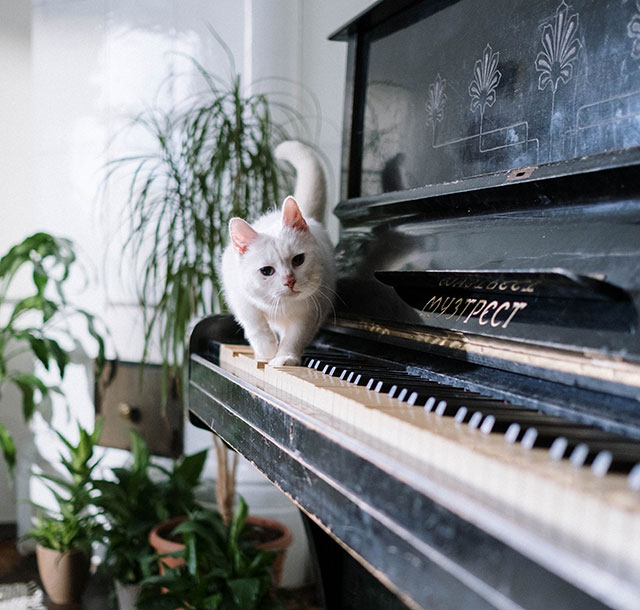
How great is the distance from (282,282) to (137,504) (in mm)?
1491

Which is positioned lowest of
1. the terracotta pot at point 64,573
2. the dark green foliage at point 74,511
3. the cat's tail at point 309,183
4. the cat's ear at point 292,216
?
the terracotta pot at point 64,573

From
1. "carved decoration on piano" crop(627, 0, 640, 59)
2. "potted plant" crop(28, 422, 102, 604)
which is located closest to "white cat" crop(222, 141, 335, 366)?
Result: "carved decoration on piano" crop(627, 0, 640, 59)

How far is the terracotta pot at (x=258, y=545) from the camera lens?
215cm

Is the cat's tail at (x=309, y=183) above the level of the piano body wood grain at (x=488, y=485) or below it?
above

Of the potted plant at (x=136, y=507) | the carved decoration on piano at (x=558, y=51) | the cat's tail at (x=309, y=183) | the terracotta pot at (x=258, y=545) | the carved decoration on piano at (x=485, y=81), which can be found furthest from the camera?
the potted plant at (x=136, y=507)

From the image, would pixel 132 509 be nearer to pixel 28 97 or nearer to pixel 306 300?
pixel 306 300

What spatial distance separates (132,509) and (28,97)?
1.99 metres

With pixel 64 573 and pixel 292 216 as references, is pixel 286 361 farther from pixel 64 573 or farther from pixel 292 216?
pixel 64 573

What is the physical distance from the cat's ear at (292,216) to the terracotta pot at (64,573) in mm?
1767

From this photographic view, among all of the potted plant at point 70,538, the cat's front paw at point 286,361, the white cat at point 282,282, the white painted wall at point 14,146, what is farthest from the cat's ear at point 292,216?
the white painted wall at point 14,146

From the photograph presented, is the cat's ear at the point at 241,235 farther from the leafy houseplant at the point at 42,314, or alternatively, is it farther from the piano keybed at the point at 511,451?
the leafy houseplant at the point at 42,314

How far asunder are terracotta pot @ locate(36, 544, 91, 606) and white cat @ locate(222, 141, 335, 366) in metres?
1.57

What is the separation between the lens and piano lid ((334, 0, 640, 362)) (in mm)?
823

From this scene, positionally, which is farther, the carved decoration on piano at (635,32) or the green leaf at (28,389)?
the green leaf at (28,389)
